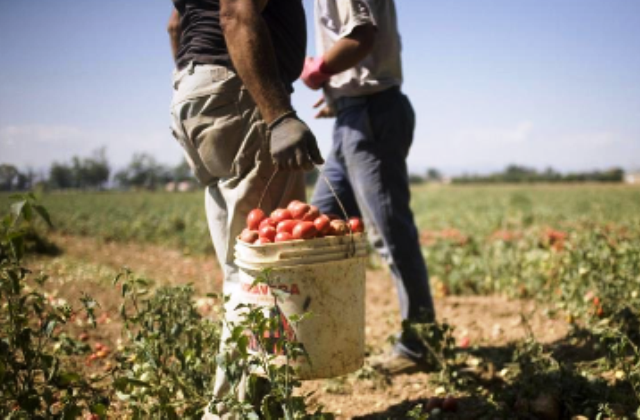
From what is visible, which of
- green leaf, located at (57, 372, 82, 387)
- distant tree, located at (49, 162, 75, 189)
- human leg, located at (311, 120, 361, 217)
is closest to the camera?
green leaf, located at (57, 372, 82, 387)

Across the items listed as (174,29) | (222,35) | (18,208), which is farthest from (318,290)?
(174,29)

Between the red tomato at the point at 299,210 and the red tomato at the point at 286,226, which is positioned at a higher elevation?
the red tomato at the point at 299,210

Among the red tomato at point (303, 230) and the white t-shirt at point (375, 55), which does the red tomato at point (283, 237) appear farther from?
the white t-shirt at point (375, 55)

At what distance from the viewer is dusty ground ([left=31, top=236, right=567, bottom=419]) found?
103 inches

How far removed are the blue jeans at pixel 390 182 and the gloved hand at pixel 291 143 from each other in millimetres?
926

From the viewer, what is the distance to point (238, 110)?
2027 millimetres

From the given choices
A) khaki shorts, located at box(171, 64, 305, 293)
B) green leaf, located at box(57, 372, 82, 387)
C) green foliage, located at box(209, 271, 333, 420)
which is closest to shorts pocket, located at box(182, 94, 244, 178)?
khaki shorts, located at box(171, 64, 305, 293)

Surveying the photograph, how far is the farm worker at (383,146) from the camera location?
9.06 feet

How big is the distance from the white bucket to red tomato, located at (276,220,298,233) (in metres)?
0.09

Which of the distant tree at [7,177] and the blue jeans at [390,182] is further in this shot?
the blue jeans at [390,182]

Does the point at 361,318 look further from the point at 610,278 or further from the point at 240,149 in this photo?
the point at 610,278

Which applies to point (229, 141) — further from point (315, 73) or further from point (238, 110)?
point (315, 73)

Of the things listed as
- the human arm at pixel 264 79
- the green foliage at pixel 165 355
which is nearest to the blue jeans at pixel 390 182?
the human arm at pixel 264 79

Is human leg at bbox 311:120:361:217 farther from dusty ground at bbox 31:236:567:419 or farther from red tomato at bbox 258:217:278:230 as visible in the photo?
red tomato at bbox 258:217:278:230
